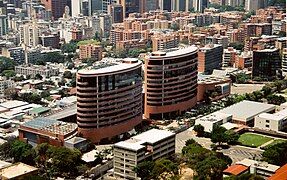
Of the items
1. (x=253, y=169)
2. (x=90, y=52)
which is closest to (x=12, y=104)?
(x=90, y=52)

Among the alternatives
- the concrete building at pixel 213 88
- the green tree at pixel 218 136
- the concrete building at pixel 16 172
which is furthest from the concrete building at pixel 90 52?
the concrete building at pixel 16 172

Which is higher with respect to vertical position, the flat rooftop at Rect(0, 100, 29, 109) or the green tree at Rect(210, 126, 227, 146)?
the flat rooftop at Rect(0, 100, 29, 109)

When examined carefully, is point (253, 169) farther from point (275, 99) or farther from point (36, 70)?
point (36, 70)

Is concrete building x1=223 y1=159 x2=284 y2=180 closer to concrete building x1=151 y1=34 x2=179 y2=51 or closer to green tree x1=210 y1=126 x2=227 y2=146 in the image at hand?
green tree x1=210 y1=126 x2=227 y2=146

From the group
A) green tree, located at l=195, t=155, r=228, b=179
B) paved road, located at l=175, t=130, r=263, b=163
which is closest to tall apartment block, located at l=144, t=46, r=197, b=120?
→ paved road, located at l=175, t=130, r=263, b=163

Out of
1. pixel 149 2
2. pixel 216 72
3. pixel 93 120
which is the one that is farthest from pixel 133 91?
pixel 149 2

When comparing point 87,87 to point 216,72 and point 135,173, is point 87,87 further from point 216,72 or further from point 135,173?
point 216,72
